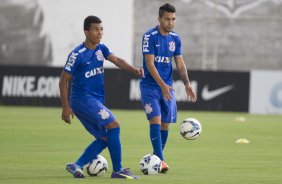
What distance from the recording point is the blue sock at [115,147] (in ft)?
37.1

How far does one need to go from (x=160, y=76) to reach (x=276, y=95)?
59.4 ft

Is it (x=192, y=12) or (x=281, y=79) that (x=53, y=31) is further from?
(x=281, y=79)

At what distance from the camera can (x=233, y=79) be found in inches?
1232

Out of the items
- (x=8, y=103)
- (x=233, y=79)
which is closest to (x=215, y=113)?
(x=233, y=79)

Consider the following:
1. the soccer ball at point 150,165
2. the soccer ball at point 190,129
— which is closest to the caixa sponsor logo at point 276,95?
the soccer ball at point 190,129

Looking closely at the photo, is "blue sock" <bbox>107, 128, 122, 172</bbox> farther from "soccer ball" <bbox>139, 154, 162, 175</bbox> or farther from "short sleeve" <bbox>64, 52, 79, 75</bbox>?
"short sleeve" <bbox>64, 52, 79, 75</bbox>

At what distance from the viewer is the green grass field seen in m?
11.5

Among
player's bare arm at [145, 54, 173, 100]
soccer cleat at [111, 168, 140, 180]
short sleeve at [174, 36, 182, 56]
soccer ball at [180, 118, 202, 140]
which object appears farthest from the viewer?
short sleeve at [174, 36, 182, 56]

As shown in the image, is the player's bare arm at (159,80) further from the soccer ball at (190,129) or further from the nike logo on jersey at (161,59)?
the soccer ball at (190,129)

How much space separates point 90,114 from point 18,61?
1397 inches

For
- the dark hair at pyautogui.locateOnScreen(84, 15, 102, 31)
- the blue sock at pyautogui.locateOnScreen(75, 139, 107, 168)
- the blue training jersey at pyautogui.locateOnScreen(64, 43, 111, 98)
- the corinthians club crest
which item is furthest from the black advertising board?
the dark hair at pyautogui.locateOnScreen(84, 15, 102, 31)

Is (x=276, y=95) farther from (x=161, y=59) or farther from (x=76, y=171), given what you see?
(x=76, y=171)

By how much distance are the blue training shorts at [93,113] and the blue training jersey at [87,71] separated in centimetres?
9

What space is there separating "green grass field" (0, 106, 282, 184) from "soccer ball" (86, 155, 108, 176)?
0.35 feet
